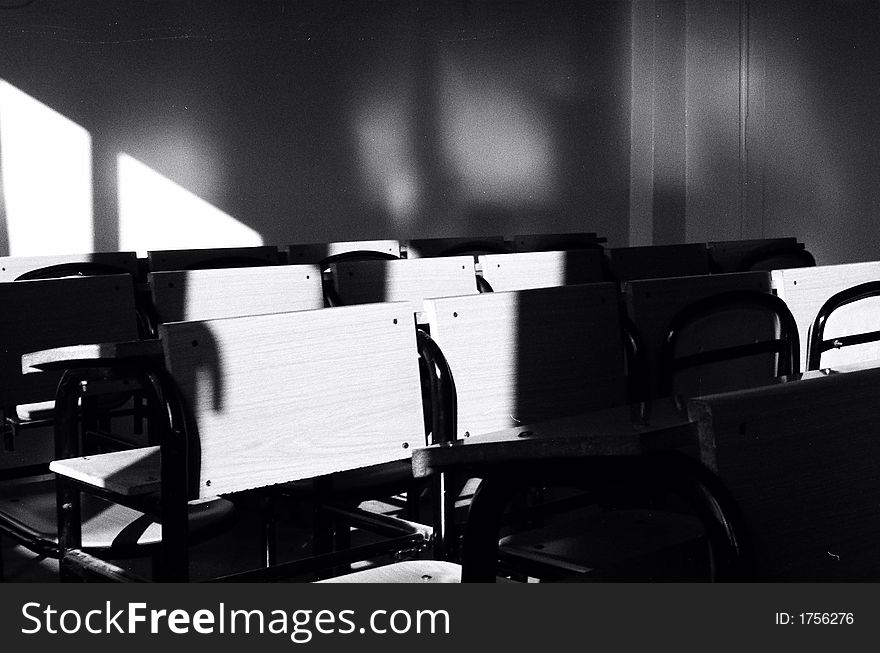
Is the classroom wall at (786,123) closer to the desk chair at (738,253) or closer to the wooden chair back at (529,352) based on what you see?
the desk chair at (738,253)

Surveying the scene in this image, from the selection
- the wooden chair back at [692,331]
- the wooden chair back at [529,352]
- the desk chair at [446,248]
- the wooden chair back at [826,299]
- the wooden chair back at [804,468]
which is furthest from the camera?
the desk chair at [446,248]

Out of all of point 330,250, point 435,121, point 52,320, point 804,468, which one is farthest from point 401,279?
point 435,121

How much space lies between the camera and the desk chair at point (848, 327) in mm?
A: 2545

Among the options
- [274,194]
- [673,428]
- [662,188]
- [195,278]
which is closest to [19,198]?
[274,194]

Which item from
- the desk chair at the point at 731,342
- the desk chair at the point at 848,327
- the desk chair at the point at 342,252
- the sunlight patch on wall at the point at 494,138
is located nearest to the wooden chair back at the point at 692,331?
the desk chair at the point at 731,342

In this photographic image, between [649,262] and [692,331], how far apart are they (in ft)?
6.35

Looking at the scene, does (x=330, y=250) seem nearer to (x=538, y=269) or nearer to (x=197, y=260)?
(x=197, y=260)

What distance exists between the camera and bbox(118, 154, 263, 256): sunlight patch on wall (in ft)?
20.5

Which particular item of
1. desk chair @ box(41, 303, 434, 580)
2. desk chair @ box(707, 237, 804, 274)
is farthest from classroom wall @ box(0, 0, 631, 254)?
desk chair @ box(41, 303, 434, 580)

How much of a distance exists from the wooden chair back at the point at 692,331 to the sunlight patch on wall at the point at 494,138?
5.41 m

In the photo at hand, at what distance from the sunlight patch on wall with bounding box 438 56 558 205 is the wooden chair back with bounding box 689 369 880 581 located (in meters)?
6.92

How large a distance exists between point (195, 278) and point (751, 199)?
570 centimetres
